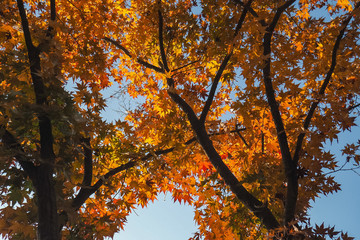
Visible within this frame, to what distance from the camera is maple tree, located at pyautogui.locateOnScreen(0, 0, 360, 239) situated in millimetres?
3951

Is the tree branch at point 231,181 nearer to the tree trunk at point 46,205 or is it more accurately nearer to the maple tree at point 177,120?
the maple tree at point 177,120

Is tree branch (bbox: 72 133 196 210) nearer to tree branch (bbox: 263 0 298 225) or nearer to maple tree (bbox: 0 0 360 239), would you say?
maple tree (bbox: 0 0 360 239)

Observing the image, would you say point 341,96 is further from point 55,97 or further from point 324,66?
point 55,97

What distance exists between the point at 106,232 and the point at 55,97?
2.27 metres

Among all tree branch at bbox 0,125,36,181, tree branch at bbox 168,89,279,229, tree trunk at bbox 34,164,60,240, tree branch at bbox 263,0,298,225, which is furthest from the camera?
tree branch at bbox 168,89,279,229

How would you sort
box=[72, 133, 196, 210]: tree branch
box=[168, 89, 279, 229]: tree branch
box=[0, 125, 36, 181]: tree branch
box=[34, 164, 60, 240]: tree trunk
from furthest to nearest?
1. box=[72, 133, 196, 210]: tree branch
2. box=[168, 89, 279, 229]: tree branch
3. box=[0, 125, 36, 181]: tree branch
4. box=[34, 164, 60, 240]: tree trunk

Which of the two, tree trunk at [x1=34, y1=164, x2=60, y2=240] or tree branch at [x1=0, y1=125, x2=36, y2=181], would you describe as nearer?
tree trunk at [x1=34, y1=164, x2=60, y2=240]

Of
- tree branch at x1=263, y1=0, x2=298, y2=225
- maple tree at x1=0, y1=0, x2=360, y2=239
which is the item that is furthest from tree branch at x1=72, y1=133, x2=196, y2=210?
tree branch at x1=263, y1=0, x2=298, y2=225

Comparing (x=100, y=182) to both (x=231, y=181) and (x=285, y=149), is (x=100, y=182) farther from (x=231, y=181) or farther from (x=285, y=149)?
(x=285, y=149)

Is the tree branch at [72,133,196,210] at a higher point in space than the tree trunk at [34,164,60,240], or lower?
higher

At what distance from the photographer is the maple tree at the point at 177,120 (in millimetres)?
3951

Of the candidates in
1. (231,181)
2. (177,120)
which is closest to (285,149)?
(231,181)

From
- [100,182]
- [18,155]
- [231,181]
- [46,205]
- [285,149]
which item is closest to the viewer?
[46,205]

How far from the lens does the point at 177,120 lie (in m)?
6.23
